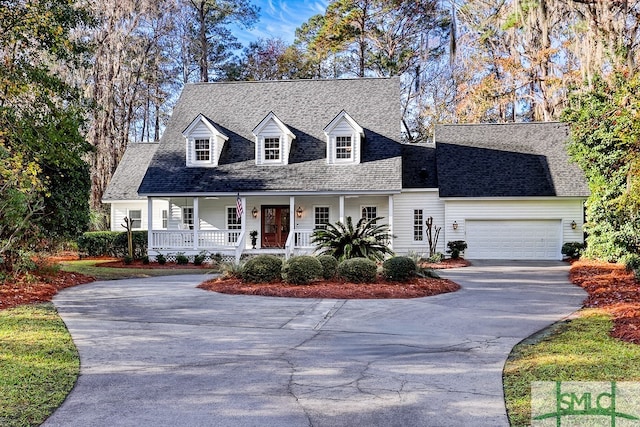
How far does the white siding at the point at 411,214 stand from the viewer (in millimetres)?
22844

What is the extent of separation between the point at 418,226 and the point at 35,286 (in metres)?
16.1

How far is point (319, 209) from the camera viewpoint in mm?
22922

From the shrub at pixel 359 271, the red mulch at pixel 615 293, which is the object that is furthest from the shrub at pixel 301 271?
the red mulch at pixel 615 293

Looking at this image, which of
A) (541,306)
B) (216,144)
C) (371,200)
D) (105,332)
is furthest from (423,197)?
(105,332)

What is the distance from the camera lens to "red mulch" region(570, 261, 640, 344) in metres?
7.28

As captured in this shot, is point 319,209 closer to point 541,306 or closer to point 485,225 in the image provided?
point 485,225

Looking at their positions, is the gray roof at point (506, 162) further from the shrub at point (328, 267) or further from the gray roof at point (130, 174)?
the gray roof at point (130, 174)

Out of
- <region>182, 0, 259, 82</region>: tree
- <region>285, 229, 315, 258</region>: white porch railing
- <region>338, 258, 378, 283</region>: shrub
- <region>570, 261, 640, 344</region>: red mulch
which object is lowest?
<region>570, 261, 640, 344</region>: red mulch

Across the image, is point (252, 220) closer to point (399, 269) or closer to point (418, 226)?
point (418, 226)

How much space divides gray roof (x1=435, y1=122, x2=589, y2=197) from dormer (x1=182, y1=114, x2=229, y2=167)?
10.4 m

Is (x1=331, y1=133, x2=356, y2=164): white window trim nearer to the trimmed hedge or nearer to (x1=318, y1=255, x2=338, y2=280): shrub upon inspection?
(x1=318, y1=255, x2=338, y2=280): shrub

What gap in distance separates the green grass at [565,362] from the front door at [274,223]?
53.5 ft

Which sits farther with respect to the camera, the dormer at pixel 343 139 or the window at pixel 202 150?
the window at pixel 202 150

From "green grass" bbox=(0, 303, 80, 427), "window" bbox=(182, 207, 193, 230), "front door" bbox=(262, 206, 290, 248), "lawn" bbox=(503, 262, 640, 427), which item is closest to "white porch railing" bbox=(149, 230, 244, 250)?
"front door" bbox=(262, 206, 290, 248)
